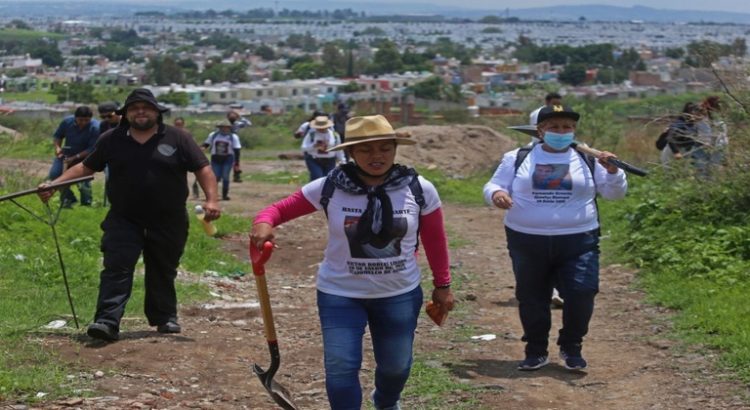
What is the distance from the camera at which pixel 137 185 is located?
865cm

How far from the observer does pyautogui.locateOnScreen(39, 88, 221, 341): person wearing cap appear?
8.63 metres

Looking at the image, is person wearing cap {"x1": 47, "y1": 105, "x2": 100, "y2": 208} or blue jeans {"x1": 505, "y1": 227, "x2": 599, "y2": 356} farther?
person wearing cap {"x1": 47, "y1": 105, "x2": 100, "y2": 208}

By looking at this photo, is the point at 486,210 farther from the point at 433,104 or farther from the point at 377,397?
the point at 433,104

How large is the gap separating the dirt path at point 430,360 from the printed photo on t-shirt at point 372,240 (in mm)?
1559

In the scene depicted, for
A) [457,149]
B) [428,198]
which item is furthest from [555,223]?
[457,149]

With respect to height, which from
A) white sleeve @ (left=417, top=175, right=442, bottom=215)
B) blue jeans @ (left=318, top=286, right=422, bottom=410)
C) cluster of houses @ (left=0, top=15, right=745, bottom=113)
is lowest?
cluster of houses @ (left=0, top=15, right=745, bottom=113)

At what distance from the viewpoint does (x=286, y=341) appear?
30.8 ft

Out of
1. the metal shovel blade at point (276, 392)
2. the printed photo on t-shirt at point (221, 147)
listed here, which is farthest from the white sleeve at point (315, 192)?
the printed photo on t-shirt at point (221, 147)

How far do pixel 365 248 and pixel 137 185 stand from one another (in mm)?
2871

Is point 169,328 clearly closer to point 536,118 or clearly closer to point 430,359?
point 430,359

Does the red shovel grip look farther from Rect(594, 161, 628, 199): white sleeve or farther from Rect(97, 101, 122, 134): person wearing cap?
Rect(97, 101, 122, 134): person wearing cap

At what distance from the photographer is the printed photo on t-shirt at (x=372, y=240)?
244 inches

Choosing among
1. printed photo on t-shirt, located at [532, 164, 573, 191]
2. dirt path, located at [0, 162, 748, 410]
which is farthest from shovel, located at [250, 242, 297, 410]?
printed photo on t-shirt, located at [532, 164, 573, 191]

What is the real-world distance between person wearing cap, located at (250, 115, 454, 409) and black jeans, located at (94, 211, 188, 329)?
8.65ft
